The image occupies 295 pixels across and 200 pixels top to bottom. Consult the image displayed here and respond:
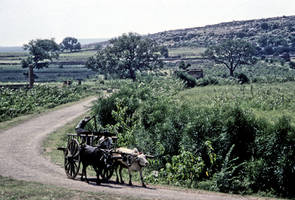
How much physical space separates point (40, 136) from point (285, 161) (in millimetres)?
14529

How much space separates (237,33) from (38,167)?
514 ft

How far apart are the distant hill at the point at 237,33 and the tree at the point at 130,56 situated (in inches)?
2875

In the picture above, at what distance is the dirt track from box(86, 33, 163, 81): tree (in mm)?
45509

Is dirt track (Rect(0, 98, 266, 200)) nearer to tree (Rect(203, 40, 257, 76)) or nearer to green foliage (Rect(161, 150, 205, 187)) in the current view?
green foliage (Rect(161, 150, 205, 187))

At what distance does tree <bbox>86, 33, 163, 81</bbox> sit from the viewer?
2980 inches

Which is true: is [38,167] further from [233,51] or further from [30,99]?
[233,51]

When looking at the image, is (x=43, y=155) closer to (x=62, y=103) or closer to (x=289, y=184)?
(x=289, y=184)

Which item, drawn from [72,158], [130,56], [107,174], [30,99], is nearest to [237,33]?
[130,56]

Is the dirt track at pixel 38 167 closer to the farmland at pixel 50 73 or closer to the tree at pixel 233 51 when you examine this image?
the farmland at pixel 50 73

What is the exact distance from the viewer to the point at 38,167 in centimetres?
1778

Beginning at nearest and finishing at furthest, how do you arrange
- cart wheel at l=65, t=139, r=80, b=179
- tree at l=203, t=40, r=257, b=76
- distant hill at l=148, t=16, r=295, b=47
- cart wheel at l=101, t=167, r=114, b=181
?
1. cart wheel at l=101, t=167, r=114, b=181
2. cart wheel at l=65, t=139, r=80, b=179
3. tree at l=203, t=40, r=257, b=76
4. distant hill at l=148, t=16, r=295, b=47

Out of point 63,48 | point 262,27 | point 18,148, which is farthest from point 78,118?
point 63,48

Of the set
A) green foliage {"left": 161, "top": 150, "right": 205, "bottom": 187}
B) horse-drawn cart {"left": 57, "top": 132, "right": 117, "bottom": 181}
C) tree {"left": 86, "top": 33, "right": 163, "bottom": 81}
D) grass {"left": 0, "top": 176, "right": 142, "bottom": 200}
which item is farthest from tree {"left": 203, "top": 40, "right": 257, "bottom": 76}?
grass {"left": 0, "top": 176, "right": 142, "bottom": 200}

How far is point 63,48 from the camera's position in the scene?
19600 centimetres
